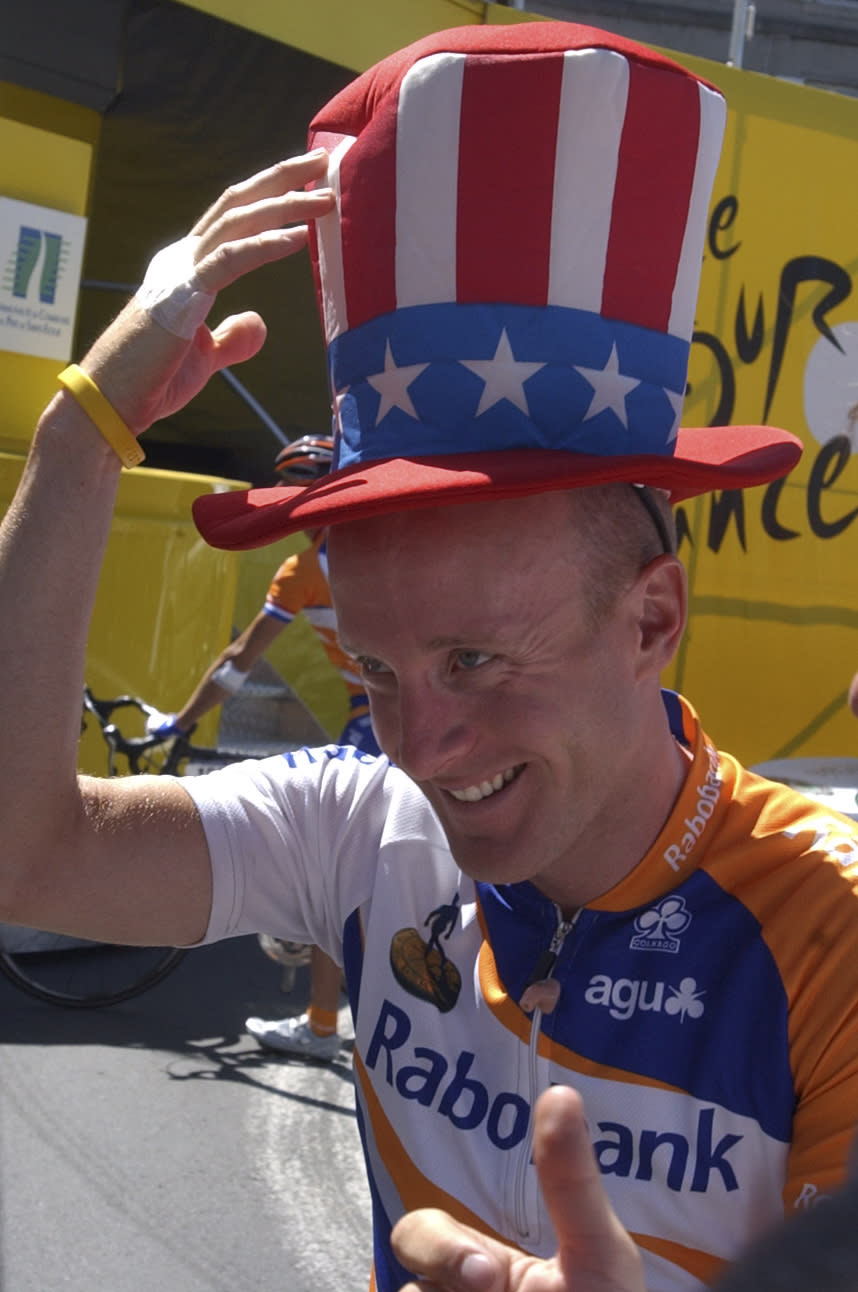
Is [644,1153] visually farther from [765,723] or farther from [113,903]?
[765,723]

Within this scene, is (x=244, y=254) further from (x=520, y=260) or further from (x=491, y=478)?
(x=491, y=478)

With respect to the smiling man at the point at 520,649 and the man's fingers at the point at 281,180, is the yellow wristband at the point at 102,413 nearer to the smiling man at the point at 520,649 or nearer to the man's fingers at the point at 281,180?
the smiling man at the point at 520,649

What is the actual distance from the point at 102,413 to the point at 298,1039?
351 cm

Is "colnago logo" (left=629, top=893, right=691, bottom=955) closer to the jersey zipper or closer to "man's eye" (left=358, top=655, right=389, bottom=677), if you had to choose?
the jersey zipper

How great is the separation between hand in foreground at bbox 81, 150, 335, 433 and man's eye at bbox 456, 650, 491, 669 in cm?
50

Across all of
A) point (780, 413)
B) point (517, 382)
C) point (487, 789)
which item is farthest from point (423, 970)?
point (780, 413)

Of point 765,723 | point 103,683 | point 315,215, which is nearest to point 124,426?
point 315,215

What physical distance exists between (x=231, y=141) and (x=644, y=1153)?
7.64 metres

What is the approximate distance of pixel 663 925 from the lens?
4.59ft

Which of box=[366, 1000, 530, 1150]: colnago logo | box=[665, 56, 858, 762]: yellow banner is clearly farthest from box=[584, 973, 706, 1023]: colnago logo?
box=[665, 56, 858, 762]: yellow banner

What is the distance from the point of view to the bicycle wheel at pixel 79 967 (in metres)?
5.07

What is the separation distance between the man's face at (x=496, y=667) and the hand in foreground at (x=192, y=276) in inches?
14.4

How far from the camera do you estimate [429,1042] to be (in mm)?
1474

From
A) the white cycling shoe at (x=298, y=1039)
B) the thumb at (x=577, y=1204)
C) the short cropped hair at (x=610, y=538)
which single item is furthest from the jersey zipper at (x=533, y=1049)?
the white cycling shoe at (x=298, y=1039)
